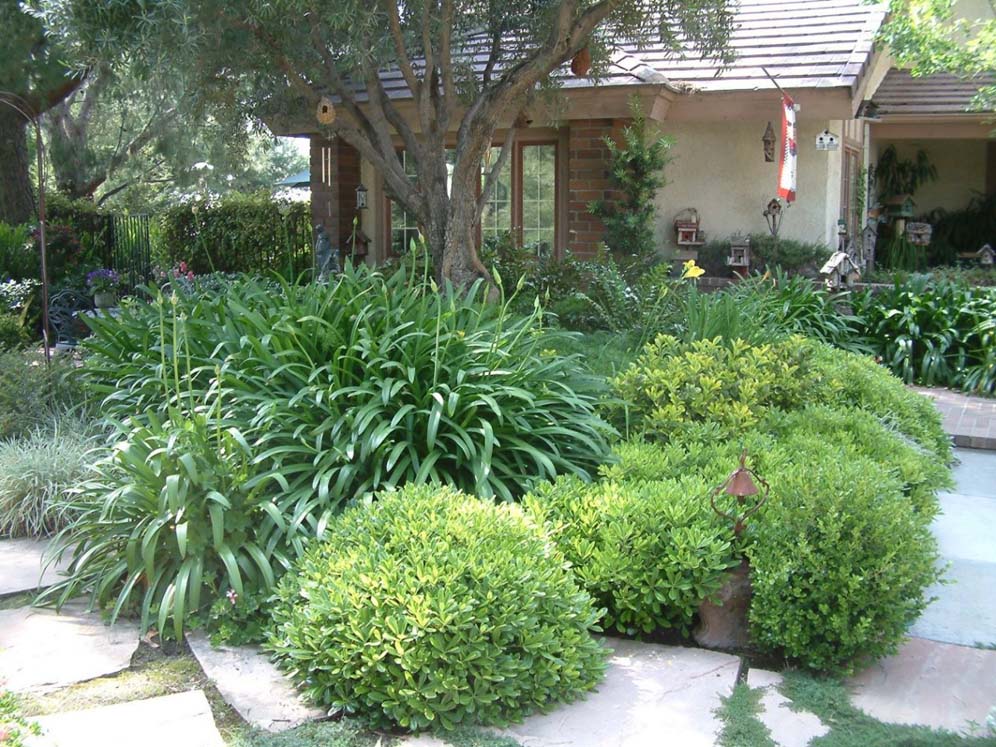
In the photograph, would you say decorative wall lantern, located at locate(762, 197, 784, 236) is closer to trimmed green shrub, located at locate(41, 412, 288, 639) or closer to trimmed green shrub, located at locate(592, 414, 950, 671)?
trimmed green shrub, located at locate(592, 414, 950, 671)

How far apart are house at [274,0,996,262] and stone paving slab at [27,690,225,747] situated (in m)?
8.87

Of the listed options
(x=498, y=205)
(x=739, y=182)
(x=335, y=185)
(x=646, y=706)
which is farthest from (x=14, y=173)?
(x=646, y=706)

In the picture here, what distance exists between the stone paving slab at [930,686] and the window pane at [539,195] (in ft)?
31.0

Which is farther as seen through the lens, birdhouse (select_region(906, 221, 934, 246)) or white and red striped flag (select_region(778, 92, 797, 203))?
birdhouse (select_region(906, 221, 934, 246))

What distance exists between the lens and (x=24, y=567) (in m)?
5.05

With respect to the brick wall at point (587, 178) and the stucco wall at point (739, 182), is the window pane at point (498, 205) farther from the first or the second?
the stucco wall at point (739, 182)

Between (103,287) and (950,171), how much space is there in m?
15.1

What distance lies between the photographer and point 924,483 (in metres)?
5.48

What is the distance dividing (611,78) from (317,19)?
4.86 meters

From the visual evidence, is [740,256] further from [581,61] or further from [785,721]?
[785,721]

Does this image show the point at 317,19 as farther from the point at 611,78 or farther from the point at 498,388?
the point at 611,78

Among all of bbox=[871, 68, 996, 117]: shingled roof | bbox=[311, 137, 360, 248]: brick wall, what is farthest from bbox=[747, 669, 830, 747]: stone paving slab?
bbox=[871, 68, 996, 117]: shingled roof

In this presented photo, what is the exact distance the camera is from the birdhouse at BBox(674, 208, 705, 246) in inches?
493

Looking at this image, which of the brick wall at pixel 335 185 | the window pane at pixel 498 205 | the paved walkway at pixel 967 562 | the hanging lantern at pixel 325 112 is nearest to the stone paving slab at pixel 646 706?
the paved walkway at pixel 967 562
